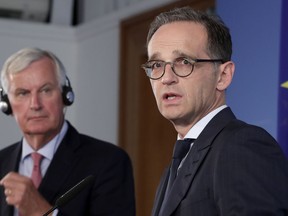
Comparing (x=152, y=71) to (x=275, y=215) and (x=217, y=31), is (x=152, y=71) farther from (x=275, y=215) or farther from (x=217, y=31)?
(x=275, y=215)

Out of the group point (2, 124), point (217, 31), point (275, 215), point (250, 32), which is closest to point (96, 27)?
→ point (2, 124)

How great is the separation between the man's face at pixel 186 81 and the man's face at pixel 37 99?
0.91m

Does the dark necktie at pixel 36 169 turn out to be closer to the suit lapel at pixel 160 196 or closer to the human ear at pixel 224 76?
the suit lapel at pixel 160 196

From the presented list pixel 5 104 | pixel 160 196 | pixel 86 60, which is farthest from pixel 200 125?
pixel 86 60

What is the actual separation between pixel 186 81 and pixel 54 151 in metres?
1.01

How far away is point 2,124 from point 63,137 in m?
2.21

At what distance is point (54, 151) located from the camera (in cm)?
250

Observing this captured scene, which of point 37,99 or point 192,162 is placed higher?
point 37,99

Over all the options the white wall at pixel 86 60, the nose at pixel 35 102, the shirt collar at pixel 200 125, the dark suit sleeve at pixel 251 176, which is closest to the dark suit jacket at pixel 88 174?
the nose at pixel 35 102

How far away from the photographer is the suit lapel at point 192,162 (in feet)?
4.93

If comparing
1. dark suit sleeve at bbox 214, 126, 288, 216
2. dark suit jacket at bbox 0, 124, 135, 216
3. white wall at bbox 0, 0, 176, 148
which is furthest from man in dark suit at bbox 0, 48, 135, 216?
white wall at bbox 0, 0, 176, 148

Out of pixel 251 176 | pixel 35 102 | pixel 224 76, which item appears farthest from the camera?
pixel 35 102

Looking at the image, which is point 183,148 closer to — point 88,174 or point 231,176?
point 231,176

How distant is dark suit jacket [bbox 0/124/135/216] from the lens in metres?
2.29
